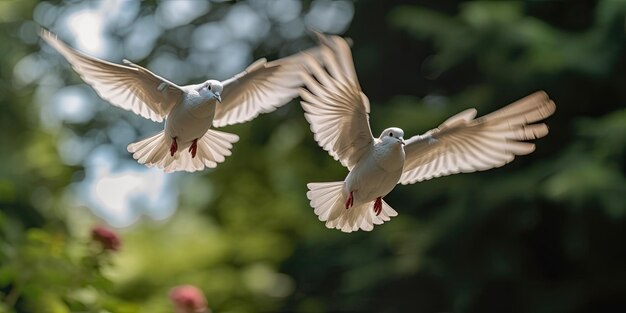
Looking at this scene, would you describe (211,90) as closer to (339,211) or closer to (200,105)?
(200,105)

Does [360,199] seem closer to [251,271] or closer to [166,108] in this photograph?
[166,108]

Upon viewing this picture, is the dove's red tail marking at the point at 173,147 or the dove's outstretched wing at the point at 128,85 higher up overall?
the dove's outstretched wing at the point at 128,85

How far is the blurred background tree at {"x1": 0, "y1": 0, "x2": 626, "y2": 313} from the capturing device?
5781 mm

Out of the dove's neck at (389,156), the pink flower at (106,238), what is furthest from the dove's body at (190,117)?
the pink flower at (106,238)

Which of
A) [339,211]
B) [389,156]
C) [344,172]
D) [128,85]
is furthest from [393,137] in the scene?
[344,172]

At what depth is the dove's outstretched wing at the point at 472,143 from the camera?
1.31 meters

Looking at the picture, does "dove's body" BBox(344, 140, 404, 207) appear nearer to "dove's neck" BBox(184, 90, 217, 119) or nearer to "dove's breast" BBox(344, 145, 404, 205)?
"dove's breast" BBox(344, 145, 404, 205)

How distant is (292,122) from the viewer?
292 inches

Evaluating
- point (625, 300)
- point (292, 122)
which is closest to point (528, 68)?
point (625, 300)

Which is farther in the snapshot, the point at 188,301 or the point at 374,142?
the point at 188,301

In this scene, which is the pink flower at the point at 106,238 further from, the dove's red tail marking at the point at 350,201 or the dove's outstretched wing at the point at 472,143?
the dove's red tail marking at the point at 350,201

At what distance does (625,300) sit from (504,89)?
1.55m

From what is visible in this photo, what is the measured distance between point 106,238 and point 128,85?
1.40m

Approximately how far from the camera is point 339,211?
4.76 ft
